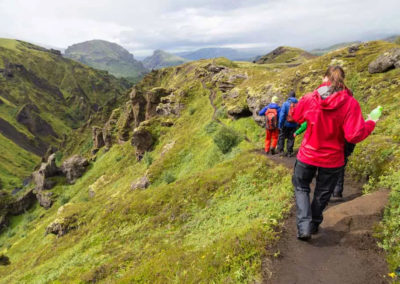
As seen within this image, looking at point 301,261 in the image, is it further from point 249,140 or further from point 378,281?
point 249,140

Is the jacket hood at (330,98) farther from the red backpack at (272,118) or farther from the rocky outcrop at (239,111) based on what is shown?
the rocky outcrop at (239,111)

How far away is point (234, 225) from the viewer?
10.9 metres

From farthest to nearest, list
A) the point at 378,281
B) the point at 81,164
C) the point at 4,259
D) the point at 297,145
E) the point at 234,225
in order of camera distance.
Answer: the point at 81,164
the point at 4,259
the point at 297,145
the point at 234,225
the point at 378,281

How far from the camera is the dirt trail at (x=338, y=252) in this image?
6.52 m

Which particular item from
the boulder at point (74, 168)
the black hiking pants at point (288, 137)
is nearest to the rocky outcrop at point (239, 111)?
the black hiking pants at point (288, 137)

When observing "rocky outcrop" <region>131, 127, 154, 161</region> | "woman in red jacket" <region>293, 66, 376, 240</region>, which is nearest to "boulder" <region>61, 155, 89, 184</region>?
"rocky outcrop" <region>131, 127, 154, 161</region>

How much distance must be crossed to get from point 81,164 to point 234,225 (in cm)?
8738

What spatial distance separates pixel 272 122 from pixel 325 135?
1036 centimetres

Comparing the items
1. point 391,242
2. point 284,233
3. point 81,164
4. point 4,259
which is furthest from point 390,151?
point 81,164

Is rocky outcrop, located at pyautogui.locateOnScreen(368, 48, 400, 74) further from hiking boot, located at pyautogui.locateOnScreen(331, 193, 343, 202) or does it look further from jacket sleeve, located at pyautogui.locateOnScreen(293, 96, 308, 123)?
jacket sleeve, located at pyautogui.locateOnScreen(293, 96, 308, 123)

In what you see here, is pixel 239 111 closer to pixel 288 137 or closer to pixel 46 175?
pixel 288 137

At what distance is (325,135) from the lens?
653cm

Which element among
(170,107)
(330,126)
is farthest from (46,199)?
(330,126)

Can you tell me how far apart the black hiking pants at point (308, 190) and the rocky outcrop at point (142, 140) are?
49.7 m
